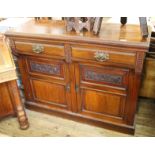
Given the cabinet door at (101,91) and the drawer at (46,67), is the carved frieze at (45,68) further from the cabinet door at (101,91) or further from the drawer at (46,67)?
the cabinet door at (101,91)

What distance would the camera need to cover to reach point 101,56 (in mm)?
1359

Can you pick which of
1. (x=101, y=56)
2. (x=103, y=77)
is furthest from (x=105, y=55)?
(x=103, y=77)

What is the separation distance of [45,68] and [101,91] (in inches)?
19.3

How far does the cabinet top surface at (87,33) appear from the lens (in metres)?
1.30

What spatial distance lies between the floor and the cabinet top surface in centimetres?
81

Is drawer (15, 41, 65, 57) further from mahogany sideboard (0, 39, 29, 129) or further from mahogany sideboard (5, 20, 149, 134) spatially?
mahogany sideboard (0, 39, 29, 129)

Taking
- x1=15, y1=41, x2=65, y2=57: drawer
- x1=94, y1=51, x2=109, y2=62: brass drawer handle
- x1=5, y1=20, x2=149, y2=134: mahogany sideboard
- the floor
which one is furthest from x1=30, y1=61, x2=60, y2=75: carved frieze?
the floor

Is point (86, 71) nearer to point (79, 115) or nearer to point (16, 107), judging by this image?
point (79, 115)

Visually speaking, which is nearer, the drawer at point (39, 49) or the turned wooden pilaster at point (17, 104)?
the drawer at point (39, 49)

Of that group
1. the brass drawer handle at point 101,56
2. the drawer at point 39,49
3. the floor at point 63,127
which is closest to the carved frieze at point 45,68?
the drawer at point 39,49

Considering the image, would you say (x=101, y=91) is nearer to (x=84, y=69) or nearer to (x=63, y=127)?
(x=84, y=69)

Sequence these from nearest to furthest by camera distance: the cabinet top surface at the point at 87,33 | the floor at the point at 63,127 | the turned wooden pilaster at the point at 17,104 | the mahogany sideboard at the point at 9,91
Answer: the cabinet top surface at the point at 87,33 → the mahogany sideboard at the point at 9,91 → the turned wooden pilaster at the point at 17,104 → the floor at the point at 63,127
